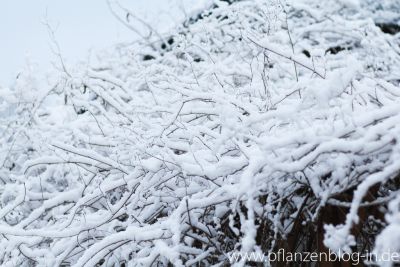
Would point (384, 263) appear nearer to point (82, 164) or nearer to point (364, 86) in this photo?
point (364, 86)

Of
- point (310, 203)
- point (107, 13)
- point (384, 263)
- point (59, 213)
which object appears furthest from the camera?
point (107, 13)

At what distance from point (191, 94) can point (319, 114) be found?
0.77 m

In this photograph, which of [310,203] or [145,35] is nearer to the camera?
[310,203]

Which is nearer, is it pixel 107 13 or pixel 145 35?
pixel 107 13

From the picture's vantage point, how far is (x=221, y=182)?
7.14 feet

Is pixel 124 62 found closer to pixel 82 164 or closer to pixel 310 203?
pixel 82 164

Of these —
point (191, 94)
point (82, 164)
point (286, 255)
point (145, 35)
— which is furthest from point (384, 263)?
point (145, 35)

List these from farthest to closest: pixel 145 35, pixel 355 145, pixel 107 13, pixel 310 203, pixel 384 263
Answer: pixel 145 35, pixel 107 13, pixel 310 203, pixel 355 145, pixel 384 263

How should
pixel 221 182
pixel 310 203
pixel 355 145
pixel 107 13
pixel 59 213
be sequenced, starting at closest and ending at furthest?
pixel 355 145
pixel 310 203
pixel 221 182
pixel 59 213
pixel 107 13

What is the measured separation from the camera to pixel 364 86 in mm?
2104

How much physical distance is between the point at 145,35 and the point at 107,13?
1.16 metres

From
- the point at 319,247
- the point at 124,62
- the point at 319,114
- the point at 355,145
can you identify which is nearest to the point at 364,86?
the point at 319,114

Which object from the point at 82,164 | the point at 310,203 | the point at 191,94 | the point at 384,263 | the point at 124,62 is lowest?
the point at 384,263

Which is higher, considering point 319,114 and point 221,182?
point 319,114
